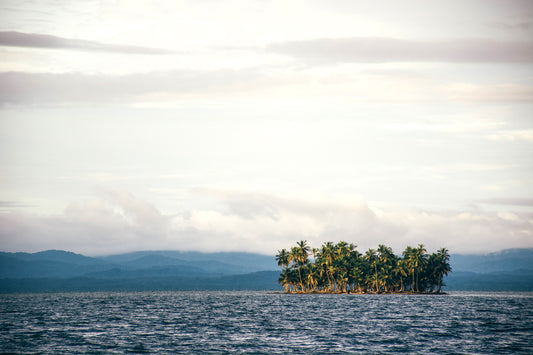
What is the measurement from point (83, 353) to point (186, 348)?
1178 centimetres

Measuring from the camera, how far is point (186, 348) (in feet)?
238

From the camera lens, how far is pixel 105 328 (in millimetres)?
97125

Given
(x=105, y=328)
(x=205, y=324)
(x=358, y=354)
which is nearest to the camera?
(x=358, y=354)

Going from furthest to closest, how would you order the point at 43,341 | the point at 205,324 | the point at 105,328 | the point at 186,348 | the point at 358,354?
the point at 205,324 → the point at 105,328 → the point at 43,341 → the point at 186,348 → the point at 358,354

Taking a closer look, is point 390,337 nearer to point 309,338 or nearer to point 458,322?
point 309,338

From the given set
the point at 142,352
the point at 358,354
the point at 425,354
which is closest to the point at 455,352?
the point at 425,354

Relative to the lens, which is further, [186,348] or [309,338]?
[309,338]

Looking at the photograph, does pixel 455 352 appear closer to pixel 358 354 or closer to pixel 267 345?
pixel 358 354

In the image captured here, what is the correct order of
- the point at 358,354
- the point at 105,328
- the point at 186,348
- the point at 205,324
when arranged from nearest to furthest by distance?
1. the point at 358,354
2. the point at 186,348
3. the point at 105,328
4. the point at 205,324

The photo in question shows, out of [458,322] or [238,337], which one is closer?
[238,337]

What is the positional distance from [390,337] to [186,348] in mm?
28376

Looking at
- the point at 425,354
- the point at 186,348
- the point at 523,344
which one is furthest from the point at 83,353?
the point at 523,344

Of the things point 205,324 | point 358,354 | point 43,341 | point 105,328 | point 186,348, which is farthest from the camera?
point 205,324

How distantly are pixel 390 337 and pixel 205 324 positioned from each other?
35.8 m
